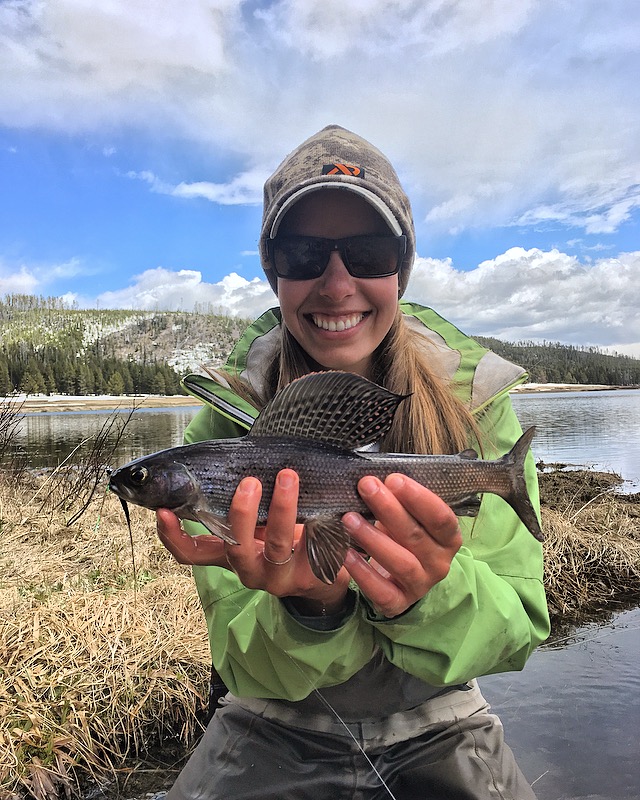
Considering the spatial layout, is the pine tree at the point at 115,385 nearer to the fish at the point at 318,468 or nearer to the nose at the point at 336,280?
the nose at the point at 336,280

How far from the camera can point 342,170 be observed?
3.33m

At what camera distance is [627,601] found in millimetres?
8164

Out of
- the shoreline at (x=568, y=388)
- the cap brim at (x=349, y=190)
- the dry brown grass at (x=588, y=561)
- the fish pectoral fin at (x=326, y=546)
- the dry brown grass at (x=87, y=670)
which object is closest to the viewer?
the fish pectoral fin at (x=326, y=546)

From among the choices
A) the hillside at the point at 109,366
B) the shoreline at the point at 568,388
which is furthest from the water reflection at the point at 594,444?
the shoreline at the point at 568,388

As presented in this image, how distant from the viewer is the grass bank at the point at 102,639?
4355 millimetres

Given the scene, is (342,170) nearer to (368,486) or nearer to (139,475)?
(368,486)

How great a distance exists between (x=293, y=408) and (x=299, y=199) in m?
1.46

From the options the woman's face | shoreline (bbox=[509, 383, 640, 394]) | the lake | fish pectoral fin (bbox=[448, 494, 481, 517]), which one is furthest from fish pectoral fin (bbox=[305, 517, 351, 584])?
shoreline (bbox=[509, 383, 640, 394])

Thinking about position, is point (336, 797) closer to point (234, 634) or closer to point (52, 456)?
point (234, 634)

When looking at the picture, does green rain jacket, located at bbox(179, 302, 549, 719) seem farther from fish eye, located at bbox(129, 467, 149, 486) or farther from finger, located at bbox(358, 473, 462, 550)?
fish eye, located at bbox(129, 467, 149, 486)

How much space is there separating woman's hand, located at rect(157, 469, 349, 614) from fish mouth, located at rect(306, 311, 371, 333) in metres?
1.36

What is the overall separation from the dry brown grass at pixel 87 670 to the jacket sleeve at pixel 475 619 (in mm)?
2894

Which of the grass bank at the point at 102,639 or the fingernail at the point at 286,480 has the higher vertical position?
the fingernail at the point at 286,480

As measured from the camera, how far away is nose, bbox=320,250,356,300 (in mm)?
3326
